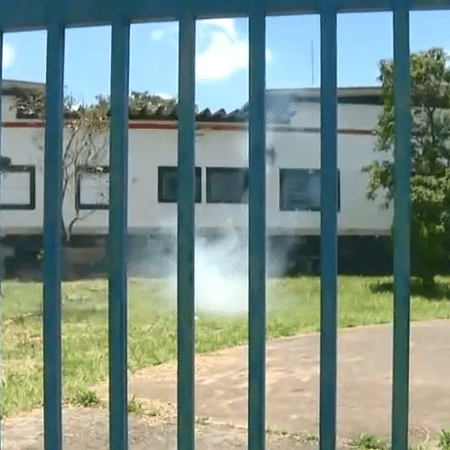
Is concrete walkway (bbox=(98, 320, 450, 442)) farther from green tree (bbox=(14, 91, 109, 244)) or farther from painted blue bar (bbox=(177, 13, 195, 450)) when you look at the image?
painted blue bar (bbox=(177, 13, 195, 450))

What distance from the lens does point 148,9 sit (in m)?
0.90

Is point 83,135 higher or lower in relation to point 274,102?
lower

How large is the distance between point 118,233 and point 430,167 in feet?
14.7

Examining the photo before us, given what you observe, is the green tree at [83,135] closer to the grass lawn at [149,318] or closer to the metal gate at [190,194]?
the grass lawn at [149,318]

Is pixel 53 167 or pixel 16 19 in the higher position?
pixel 16 19

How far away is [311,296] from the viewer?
4848mm

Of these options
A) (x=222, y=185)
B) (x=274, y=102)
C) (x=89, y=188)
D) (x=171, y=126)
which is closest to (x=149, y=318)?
(x=222, y=185)

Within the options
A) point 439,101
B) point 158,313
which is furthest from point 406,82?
point 439,101

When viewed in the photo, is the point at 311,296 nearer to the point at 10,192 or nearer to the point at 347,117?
the point at 347,117

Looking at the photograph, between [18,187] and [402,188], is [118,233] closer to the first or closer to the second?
[402,188]

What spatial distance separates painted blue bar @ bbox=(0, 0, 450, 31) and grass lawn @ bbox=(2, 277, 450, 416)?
279 centimetres

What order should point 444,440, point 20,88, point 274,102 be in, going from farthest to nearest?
point 274,102 → point 20,88 → point 444,440

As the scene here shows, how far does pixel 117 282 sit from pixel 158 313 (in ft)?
12.8

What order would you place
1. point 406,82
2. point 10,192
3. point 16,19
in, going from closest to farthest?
point 406,82
point 16,19
point 10,192
